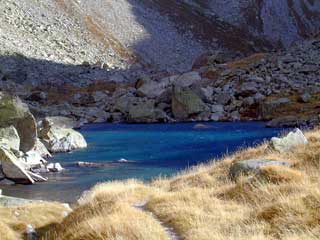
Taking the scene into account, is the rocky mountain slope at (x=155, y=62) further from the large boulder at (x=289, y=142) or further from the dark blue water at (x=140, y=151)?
the large boulder at (x=289, y=142)

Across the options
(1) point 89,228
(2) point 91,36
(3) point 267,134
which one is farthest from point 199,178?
(2) point 91,36

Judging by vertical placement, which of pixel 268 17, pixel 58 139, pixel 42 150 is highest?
pixel 268 17

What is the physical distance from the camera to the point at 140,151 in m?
40.1

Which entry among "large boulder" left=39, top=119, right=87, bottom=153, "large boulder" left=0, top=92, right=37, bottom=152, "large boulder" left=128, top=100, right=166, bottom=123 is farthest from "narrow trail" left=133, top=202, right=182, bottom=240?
"large boulder" left=128, top=100, right=166, bottom=123

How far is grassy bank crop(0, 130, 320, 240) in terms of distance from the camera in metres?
9.64

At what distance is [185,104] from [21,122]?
2997 cm

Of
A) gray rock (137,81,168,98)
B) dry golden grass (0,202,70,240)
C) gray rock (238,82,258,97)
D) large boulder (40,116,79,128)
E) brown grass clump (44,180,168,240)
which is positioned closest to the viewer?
brown grass clump (44,180,168,240)

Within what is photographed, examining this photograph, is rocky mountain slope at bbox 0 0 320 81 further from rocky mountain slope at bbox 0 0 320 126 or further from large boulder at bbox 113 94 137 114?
large boulder at bbox 113 94 137 114

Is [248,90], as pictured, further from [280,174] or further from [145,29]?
[280,174]

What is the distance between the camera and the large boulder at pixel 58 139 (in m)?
40.9

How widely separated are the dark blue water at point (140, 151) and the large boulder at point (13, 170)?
3.29 ft

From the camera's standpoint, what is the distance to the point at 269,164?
14258mm

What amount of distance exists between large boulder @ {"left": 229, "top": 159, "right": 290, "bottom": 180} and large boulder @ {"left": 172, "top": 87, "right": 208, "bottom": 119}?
47.6m

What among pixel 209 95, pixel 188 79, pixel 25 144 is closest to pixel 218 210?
pixel 25 144
